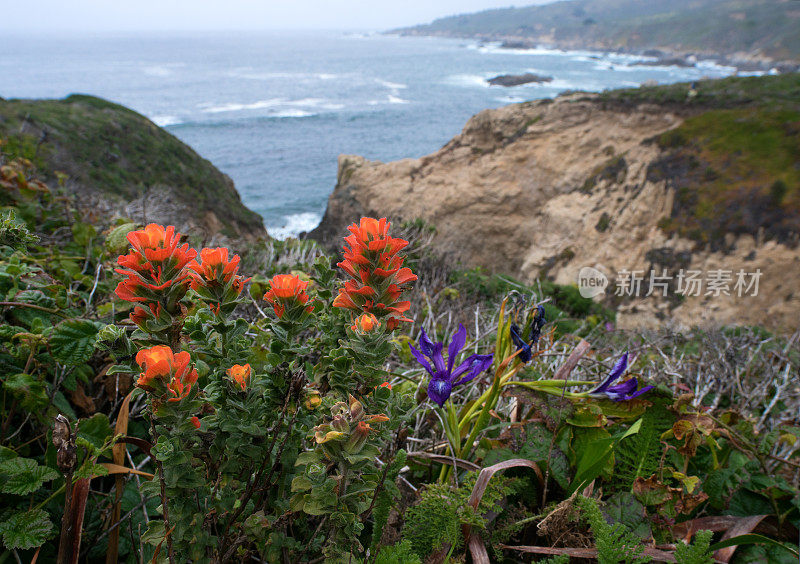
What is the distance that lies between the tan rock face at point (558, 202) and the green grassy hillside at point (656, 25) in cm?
8309

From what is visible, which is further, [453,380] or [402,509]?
[402,509]

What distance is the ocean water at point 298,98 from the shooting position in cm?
2791

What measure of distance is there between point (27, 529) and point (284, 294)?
86 centimetres

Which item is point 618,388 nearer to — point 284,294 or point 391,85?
point 284,294

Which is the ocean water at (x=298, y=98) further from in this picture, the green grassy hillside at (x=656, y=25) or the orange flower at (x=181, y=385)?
the green grassy hillside at (x=656, y=25)

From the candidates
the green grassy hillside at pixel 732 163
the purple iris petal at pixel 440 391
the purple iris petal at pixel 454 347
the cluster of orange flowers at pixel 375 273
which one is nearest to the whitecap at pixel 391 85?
the green grassy hillside at pixel 732 163

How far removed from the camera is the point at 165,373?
0.84m

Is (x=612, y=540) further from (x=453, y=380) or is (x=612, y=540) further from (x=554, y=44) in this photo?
(x=554, y=44)

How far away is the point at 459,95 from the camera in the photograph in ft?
161

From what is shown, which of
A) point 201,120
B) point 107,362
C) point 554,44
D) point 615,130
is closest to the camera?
point 107,362

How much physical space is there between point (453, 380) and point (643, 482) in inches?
27.9

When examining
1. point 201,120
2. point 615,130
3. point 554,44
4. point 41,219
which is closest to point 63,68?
point 201,120

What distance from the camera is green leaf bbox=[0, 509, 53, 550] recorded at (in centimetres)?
110

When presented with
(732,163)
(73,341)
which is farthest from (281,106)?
(73,341)
